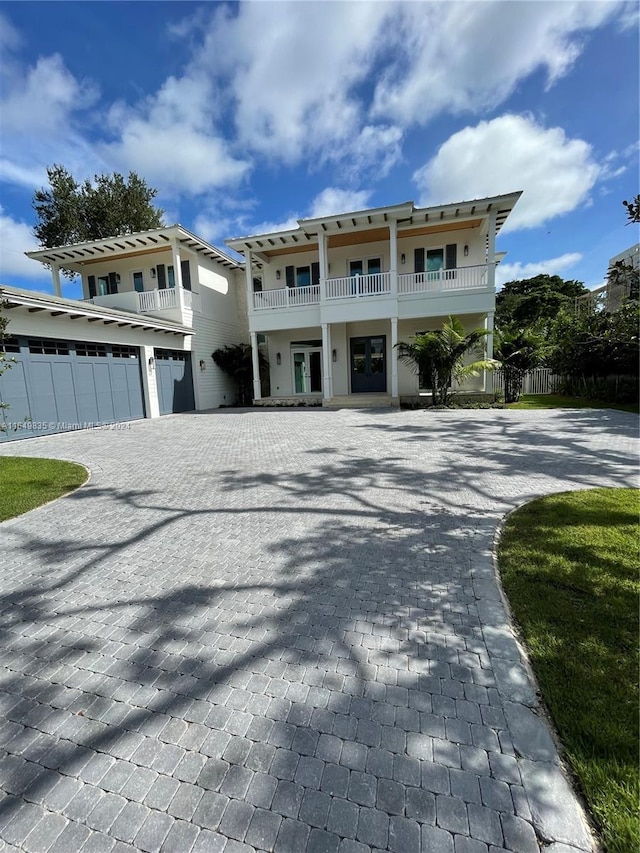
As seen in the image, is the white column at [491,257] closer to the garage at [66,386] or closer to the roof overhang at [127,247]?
the roof overhang at [127,247]

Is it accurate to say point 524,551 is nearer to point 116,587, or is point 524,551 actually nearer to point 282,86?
point 116,587

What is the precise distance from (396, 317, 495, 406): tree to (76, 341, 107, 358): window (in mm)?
10358

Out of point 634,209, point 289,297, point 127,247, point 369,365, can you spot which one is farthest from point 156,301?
point 634,209

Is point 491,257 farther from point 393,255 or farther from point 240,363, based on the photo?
point 240,363

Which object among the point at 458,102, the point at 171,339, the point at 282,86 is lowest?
the point at 171,339

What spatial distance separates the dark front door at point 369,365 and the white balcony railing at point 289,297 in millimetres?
2731

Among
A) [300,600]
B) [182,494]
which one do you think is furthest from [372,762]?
[182,494]

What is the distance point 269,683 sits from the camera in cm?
214

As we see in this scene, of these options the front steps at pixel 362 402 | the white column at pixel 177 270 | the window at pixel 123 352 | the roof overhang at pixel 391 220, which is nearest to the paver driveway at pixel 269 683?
the window at pixel 123 352

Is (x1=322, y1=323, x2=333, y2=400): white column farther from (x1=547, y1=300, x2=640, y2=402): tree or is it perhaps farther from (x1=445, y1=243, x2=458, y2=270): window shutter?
(x1=547, y1=300, x2=640, y2=402): tree

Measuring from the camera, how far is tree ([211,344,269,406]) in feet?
61.0

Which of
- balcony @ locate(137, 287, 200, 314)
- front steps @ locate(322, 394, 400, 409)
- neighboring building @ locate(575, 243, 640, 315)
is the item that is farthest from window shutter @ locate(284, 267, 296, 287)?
neighboring building @ locate(575, 243, 640, 315)

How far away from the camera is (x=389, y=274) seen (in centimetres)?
1500

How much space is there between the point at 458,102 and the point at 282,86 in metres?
5.01
